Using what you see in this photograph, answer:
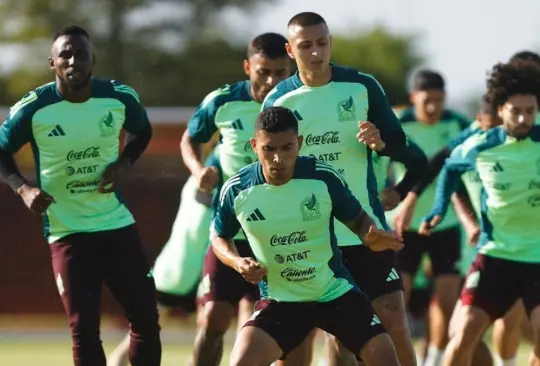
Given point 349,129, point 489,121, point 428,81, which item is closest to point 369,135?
point 349,129

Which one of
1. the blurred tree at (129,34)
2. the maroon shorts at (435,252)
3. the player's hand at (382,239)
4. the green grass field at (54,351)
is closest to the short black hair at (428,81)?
the maroon shorts at (435,252)

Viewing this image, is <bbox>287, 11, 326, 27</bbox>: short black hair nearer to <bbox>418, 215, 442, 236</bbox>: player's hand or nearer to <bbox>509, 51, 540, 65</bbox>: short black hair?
<bbox>418, 215, 442, 236</bbox>: player's hand

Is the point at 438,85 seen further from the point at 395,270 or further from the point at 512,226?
the point at 395,270

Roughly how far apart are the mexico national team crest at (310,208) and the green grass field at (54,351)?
5.67 metres

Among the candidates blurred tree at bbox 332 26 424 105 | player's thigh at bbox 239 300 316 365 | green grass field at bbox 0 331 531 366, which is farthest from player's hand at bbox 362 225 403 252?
blurred tree at bbox 332 26 424 105

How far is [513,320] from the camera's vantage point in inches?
487

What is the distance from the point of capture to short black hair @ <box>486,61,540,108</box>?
11609 millimetres

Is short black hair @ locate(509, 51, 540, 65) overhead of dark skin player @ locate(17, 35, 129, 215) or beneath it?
beneath

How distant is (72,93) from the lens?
11039 millimetres

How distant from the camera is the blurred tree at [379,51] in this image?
6075 centimetres

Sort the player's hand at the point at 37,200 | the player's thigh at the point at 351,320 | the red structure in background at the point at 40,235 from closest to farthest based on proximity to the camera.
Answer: the player's thigh at the point at 351,320 < the player's hand at the point at 37,200 < the red structure in background at the point at 40,235

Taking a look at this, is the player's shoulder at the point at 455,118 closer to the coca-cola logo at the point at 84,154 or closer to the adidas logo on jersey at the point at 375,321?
the coca-cola logo at the point at 84,154

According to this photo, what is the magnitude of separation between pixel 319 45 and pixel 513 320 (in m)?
3.08

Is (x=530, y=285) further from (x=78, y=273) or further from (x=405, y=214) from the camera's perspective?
(x=78, y=273)
